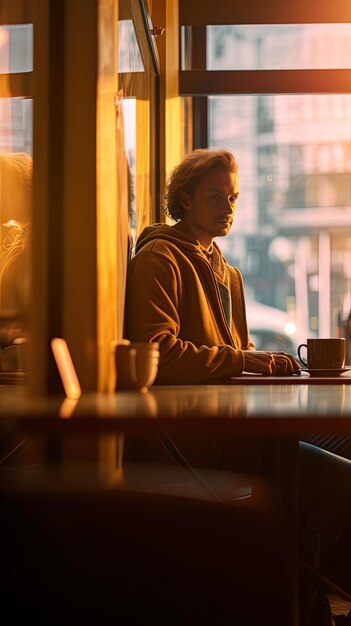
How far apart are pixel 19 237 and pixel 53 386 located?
27 cm

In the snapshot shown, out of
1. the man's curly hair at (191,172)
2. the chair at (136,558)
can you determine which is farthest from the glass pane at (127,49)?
the chair at (136,558)

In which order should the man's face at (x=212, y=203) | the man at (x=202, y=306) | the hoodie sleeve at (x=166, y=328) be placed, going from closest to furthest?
the man at (x=202, y=306) → the hoodie sleeve at (x=166, y=328) → the man's face at (x=212, y=203)

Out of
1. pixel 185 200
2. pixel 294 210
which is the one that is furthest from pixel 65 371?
pixel 294 210

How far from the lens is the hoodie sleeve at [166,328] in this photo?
6.55 feet

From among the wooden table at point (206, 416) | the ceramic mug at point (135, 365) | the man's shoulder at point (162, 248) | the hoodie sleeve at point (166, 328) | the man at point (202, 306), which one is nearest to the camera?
the wooden table at point (206, 416)

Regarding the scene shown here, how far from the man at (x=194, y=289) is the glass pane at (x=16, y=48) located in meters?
0.79

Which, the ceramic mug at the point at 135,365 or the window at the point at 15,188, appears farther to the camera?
the ceramic mug at the point at 135,365

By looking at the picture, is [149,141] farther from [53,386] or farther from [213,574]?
[213,574]

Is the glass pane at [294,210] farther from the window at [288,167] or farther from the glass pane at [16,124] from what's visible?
the glass pane at [16,124]

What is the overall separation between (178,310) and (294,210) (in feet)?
7.49

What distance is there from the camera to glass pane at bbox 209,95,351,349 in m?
4.29

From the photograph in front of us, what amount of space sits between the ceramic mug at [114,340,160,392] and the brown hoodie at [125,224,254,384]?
509 mm

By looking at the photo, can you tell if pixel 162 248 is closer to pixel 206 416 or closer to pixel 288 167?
pixel 206 416

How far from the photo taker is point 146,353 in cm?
144
